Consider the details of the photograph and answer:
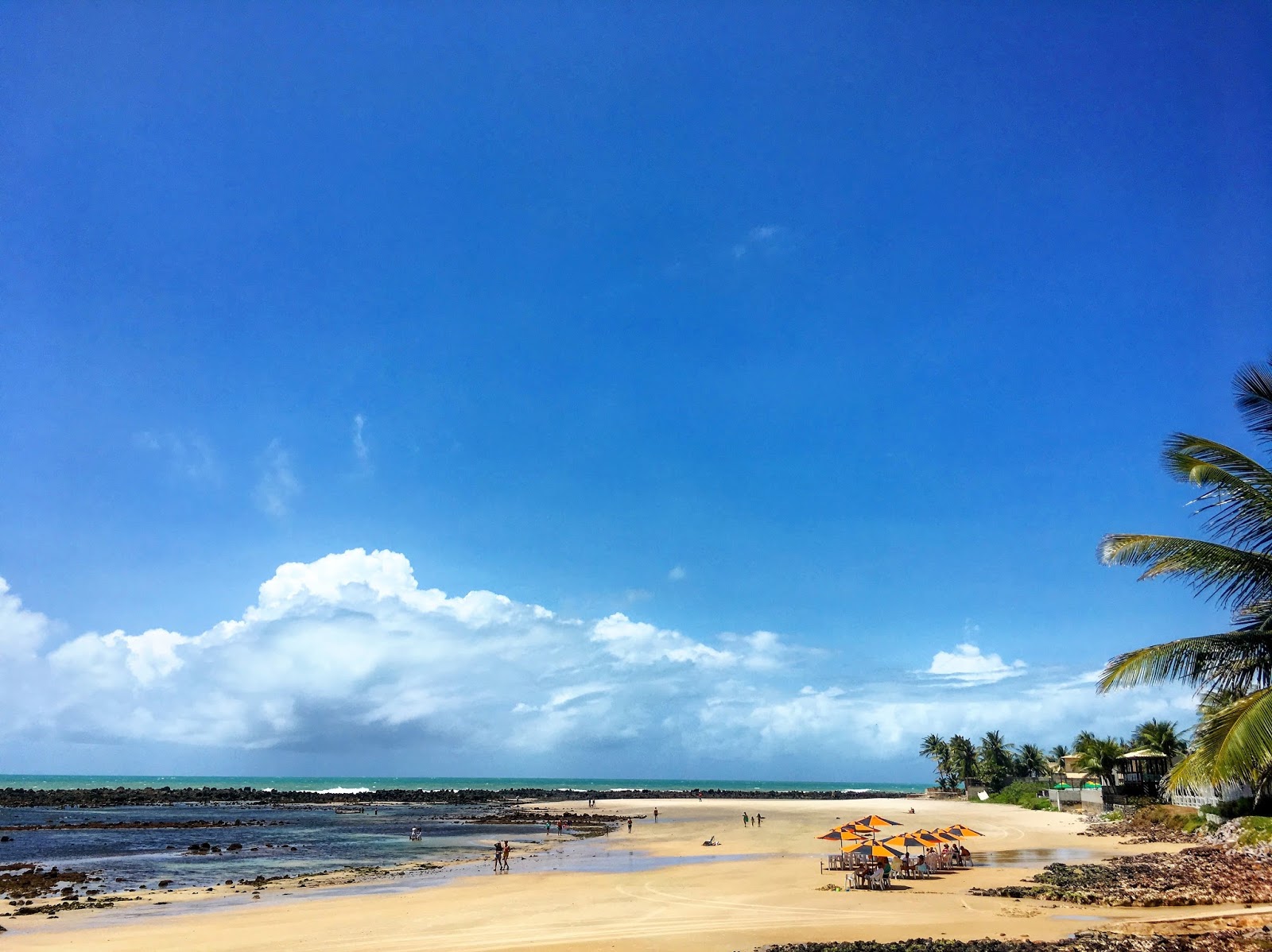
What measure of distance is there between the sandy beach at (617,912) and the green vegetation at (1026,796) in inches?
1091

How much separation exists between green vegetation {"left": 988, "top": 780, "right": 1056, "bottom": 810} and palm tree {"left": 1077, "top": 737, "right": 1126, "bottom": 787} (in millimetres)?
4512

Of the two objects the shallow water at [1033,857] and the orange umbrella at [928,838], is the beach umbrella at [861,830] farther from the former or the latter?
the shallow water at [1033,857]

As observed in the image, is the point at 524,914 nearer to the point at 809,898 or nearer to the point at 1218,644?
the point at 809,898

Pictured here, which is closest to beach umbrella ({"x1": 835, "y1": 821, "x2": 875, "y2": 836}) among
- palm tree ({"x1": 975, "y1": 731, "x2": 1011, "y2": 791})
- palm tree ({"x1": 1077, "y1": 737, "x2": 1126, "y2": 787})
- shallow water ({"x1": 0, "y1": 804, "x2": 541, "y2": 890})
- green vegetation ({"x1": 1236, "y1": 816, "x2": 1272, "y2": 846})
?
green vegetation ({"x1": 1236, "y1": 816, "x2": 1272, "y2": 846})

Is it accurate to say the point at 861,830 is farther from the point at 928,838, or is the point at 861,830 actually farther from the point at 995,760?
the point at 995,760

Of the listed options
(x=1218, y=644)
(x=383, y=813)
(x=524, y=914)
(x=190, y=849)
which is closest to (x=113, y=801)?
(x=383, y=813)

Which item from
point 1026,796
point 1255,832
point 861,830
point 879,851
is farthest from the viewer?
point 1026,796

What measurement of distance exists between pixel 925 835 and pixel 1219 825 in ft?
44.3

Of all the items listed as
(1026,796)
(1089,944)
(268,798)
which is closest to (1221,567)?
(1089,944)

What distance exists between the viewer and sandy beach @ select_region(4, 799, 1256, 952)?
733 inches

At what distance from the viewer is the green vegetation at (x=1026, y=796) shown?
62.1 meters

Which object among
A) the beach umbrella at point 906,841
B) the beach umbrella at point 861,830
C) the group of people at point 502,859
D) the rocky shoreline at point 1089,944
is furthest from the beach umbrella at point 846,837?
the rocky shoreline at point 1089,944

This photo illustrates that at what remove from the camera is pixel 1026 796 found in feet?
221

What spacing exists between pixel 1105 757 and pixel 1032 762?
3788 centimetres
